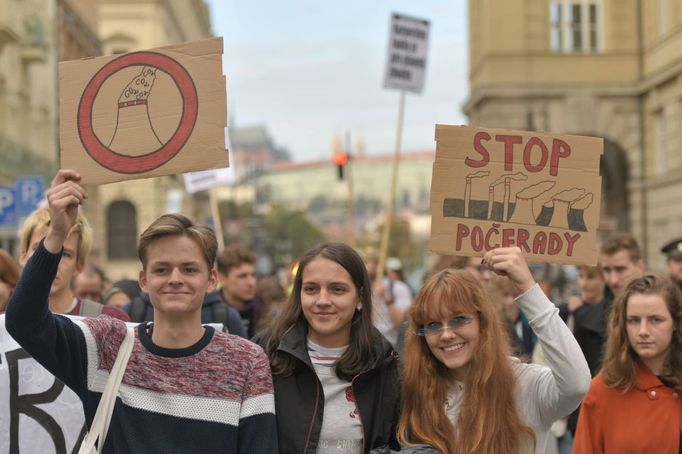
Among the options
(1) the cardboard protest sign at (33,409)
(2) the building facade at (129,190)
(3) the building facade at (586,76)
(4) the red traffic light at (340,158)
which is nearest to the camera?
(1) the cardboard protest sign at (33,409)

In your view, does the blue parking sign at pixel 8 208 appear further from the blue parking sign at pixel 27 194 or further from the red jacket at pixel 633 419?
the red jacket at pixel 633 419

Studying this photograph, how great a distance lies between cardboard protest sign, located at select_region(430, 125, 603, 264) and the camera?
167 inches

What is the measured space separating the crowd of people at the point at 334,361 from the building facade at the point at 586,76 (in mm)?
27404

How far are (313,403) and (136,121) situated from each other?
4.17ft

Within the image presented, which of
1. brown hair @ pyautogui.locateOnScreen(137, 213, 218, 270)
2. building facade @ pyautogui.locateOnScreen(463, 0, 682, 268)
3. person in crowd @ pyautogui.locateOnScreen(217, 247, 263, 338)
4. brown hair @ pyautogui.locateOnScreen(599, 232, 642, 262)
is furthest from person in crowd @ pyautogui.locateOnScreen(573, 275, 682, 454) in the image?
building facade @ pyautogui.locateOnScreen(463, 0, 682, 268)

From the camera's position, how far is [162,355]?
11.8ft

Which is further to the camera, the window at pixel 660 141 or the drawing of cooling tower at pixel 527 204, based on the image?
the window at pixel 660 141

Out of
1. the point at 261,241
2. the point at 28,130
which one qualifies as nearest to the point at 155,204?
the point at 261,241

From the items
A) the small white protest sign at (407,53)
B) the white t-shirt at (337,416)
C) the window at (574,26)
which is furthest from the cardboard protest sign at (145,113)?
the window at (574,26)

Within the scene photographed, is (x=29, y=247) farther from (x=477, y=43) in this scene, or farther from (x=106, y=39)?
(x=106, y=39)

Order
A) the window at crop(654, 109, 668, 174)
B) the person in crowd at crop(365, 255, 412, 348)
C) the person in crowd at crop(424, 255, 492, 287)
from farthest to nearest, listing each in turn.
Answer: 1. the window at crop(654, 109, 668, 174)
2. the person in crowd at crop(365, 255, 412, 348)
3. the person in crowd at crop(424, 255, 492, 287)

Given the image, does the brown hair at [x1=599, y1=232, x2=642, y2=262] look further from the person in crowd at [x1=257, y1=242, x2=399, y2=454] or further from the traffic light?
the traffic light

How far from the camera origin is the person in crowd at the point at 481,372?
3826mm

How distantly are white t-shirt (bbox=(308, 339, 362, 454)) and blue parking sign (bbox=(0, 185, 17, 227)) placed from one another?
1225 cm
